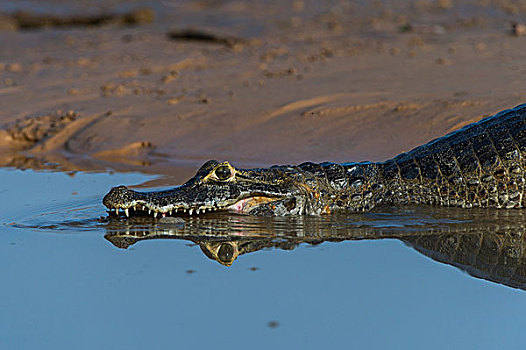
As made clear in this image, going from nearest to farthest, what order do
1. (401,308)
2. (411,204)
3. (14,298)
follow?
1. (401,308)
2. (14,298)
3. (411,204)

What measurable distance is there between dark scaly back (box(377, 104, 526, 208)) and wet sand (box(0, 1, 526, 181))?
1.29 meters

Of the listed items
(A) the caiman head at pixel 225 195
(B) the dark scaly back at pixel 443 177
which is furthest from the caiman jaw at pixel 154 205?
(B) the dark scaly back at pixel 443 177

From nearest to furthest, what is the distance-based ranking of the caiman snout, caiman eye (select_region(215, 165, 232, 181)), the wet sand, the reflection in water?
the reflection in water → the caiman snout → caiman eye (select_region(215, 165, 232, 181)) → the wet sand

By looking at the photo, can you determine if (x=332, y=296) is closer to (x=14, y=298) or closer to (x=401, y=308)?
(x=401, y=308)

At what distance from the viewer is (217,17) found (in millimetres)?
14227

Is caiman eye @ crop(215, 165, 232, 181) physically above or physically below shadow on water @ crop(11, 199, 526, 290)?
above

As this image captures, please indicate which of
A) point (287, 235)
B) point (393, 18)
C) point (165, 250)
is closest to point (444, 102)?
point (287, 235)

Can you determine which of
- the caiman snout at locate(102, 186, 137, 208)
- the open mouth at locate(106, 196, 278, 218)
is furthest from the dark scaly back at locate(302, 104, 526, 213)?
the caiman snout at locate(102, 186, 137, 208)

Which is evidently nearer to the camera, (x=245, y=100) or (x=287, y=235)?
(x=287, y=235)

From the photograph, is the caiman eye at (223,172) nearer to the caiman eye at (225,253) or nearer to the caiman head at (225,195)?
the caiman head at (225,195)

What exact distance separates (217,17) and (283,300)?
11641mm

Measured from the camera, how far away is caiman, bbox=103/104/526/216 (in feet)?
15.2

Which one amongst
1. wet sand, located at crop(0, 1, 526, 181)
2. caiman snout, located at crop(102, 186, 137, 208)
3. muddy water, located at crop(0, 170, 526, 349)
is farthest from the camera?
wet sand, located at crop(0, 1, 526, 181)

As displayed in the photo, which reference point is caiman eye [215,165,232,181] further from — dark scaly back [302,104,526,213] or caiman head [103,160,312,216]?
dark scaly back [302,104,526,213]
